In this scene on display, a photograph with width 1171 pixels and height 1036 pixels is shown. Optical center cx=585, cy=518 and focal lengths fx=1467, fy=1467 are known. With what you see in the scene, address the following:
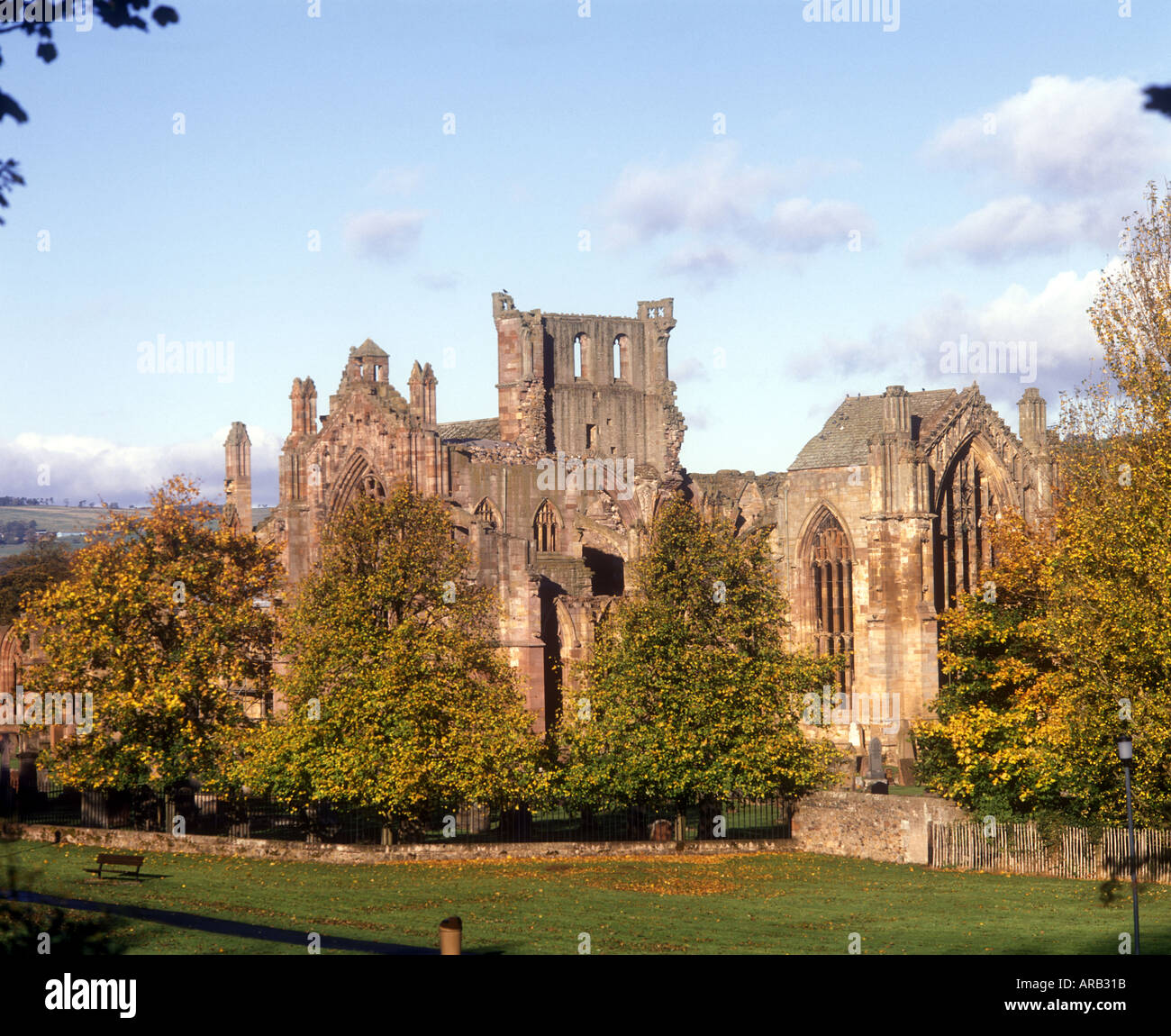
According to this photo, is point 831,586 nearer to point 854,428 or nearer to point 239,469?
point 854,428

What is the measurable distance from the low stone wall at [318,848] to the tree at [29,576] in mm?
39352

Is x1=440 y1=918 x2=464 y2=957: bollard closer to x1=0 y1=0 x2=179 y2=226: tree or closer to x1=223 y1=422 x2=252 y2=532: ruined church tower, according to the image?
x1=0 y1=0 x2=179 y2=226: tree

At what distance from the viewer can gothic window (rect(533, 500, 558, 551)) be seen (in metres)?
66.1

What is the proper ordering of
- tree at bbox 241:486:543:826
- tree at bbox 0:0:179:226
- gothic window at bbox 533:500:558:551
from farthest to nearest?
gothic window at bbox 533:500:558:551
tree at bbox 241:486:543:826
tree at bbox 0:0:179:226

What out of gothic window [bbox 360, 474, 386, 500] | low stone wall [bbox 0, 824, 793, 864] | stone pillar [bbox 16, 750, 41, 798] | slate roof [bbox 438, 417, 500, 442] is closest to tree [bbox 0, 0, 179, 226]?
low stone wall [bbox 0, 824, 793, 864]

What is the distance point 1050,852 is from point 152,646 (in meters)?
23.4

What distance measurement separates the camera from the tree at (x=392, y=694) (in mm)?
36406

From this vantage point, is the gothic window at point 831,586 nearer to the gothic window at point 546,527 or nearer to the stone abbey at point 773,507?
the stone abbey at point 773,507

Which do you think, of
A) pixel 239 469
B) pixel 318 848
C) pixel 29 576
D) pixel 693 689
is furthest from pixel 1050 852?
pixel 29 576

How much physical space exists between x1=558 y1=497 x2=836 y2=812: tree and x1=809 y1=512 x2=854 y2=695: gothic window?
21992 mm

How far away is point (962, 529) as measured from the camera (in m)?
63.1

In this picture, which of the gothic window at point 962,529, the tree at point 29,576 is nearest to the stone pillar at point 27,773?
the tree at point 29,576
